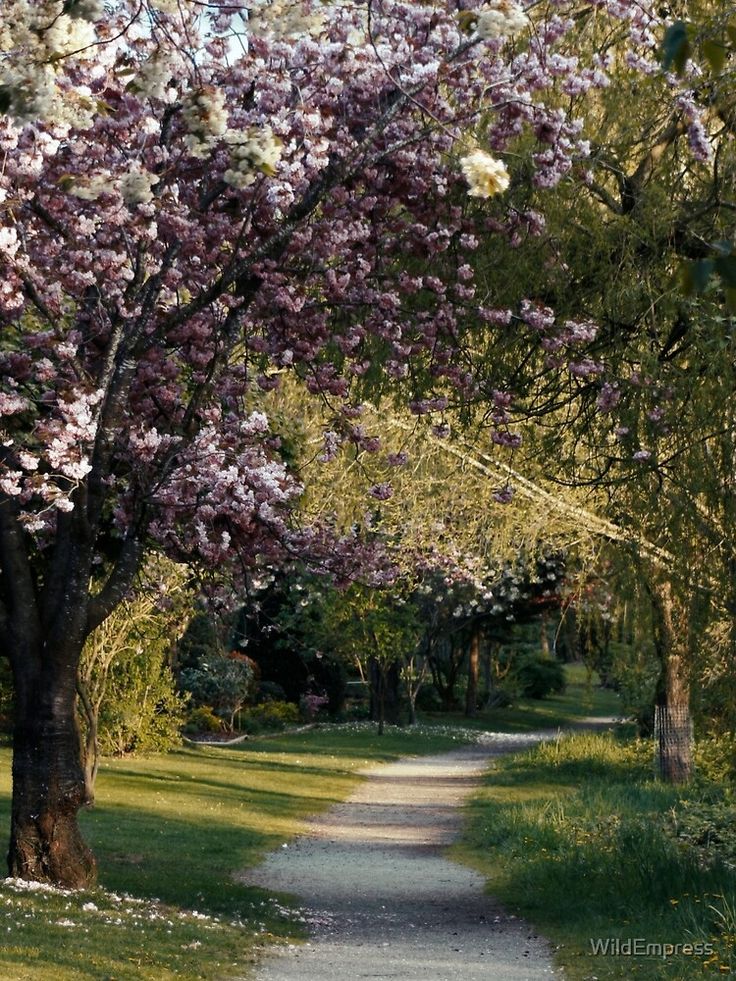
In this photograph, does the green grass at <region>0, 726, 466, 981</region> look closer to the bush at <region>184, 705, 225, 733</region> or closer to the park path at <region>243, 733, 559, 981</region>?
the park path at <region>243, 733, 559, 981</region>

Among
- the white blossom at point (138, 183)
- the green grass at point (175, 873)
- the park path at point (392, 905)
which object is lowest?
the park path at point (392, 905)

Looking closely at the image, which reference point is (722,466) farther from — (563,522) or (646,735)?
(646,735)

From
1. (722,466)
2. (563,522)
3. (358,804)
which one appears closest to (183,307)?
(722,466)

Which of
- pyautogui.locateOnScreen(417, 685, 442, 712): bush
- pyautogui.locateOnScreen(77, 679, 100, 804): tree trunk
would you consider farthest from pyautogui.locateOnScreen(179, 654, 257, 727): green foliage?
pyautogui.locateOnScreen(77, 679, 100, 804): tree trunk

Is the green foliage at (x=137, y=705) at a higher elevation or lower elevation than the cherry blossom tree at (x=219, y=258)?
lower

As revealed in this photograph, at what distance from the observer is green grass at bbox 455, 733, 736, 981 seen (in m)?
8.59

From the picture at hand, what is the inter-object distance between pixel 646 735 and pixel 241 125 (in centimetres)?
2286

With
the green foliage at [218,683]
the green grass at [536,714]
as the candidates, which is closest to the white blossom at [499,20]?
the green foliage at [218,683]

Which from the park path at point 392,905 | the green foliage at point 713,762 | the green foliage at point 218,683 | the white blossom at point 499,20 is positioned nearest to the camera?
the white blossom at point 499,20

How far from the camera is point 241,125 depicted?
8.07 m

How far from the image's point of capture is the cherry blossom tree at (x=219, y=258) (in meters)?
8.06

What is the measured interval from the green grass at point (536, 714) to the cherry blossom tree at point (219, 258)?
27473 mm

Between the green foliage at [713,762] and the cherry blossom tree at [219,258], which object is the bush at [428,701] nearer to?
the green foliage at [713,762]

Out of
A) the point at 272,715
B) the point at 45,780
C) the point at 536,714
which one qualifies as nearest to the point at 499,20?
the point at 45,780
